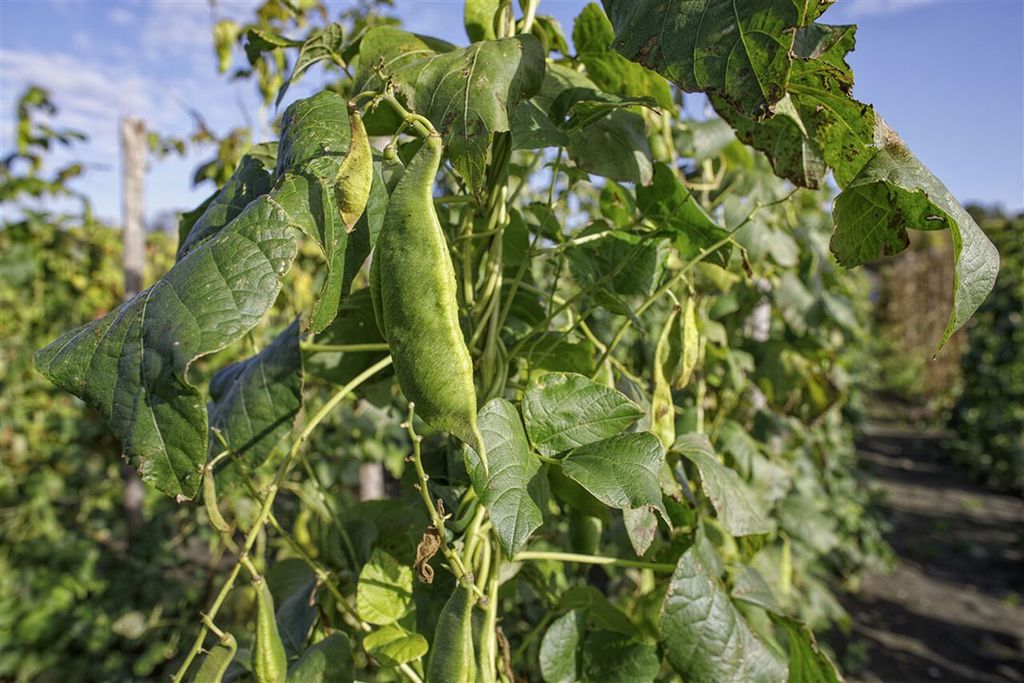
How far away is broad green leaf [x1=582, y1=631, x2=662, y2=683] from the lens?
0.84 metres

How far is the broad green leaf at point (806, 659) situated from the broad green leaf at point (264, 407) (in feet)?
2.31

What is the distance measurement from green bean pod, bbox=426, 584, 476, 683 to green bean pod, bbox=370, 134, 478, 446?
180mm

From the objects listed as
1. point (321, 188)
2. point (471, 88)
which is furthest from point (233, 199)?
point (471, 88)

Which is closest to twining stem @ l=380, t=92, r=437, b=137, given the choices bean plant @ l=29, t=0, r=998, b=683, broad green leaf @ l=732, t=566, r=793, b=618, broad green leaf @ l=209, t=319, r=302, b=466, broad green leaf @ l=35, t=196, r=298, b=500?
bean plant @ l=29, t=0, r=998, b=683

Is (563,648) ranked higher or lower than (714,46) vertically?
lower

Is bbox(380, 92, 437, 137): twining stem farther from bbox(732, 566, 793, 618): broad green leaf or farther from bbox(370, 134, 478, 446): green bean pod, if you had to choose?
bbox(732, 566, 793, 618): broad green leaf

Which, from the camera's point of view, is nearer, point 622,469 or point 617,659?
point 622,469

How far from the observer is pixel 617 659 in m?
0.85

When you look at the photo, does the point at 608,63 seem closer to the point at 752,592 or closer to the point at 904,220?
the point at 904,220

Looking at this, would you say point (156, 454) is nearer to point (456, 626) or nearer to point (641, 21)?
point (456, 626)

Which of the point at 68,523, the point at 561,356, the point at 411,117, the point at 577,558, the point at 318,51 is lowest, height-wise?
the point at 68,523

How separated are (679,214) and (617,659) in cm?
55

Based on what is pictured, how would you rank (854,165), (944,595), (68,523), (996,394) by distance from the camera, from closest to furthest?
(854,165)
(68,523)
(944,595)
(996,394)

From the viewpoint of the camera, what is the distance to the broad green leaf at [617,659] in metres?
0.84
